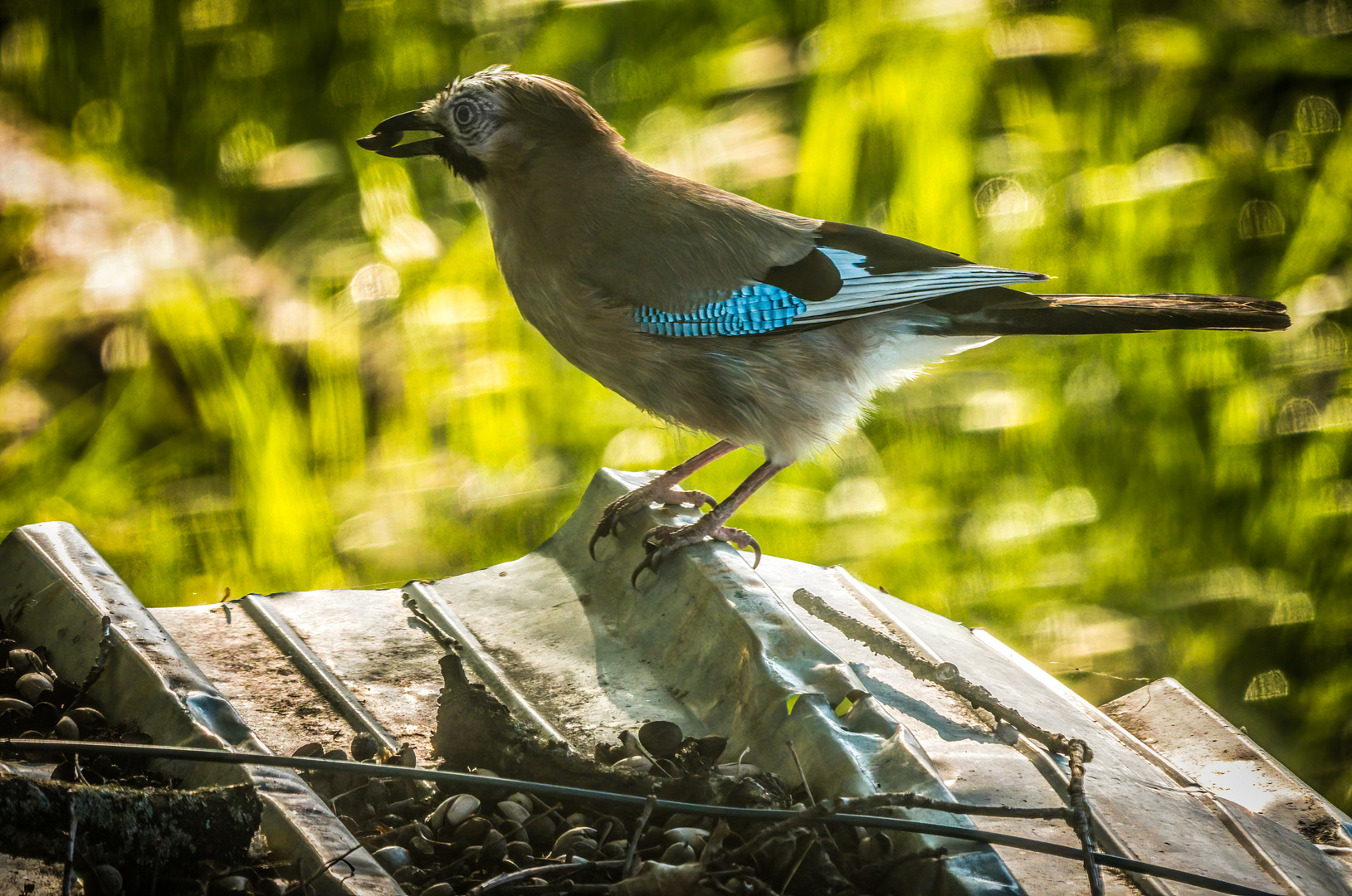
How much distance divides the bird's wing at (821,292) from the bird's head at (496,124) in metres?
0.40

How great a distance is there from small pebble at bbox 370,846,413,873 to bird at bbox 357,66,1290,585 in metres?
0.99

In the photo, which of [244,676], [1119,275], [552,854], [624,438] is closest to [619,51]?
[624,438]

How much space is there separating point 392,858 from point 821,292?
1.39 m

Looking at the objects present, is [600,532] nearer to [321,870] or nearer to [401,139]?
[401,139]

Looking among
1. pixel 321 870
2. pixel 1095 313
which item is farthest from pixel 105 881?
pixel 1095 313

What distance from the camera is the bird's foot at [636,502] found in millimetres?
2193

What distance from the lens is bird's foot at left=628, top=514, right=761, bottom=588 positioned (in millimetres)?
2023

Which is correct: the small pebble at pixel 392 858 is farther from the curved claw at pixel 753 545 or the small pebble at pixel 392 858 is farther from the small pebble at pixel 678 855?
the curved claw at pixel 753 545

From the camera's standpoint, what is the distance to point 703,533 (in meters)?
2.14

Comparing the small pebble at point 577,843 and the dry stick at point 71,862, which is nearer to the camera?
the dry stick at point 71,862

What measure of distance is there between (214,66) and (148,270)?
0.76 meters

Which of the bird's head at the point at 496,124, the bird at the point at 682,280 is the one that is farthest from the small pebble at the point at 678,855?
the bird's head at the point at 496,124

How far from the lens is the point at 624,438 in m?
3.54

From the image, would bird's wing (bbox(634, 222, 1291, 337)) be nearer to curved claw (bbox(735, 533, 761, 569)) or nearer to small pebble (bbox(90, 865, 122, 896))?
curved claw (bbox(735, 533, 761, 569))
